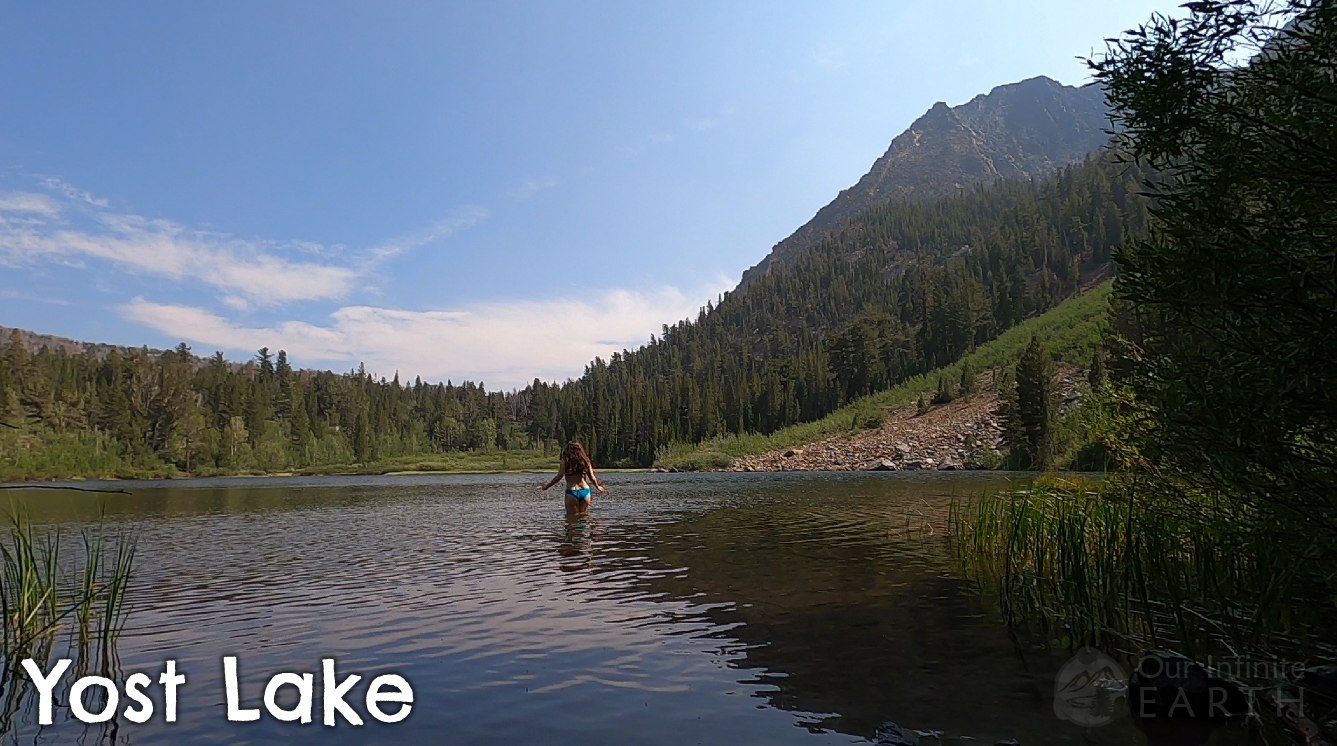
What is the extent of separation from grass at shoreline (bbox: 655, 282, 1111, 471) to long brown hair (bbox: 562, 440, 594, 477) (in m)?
84.1

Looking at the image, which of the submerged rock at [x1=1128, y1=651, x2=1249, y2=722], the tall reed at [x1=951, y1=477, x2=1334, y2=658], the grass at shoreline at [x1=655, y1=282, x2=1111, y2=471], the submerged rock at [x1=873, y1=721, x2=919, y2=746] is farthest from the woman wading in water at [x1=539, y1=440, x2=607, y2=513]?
the grass at shoreline at [x1=655, y1=282, x2=1111, y2=471]

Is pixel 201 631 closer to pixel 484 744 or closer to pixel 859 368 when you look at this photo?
pixel 484 744

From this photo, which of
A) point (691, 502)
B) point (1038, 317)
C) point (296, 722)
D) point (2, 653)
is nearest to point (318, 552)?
point (2, 653)

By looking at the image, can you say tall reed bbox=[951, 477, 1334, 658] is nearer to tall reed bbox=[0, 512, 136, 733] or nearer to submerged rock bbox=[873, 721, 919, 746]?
submerged rock bbox=[873, 721, 919, 746]

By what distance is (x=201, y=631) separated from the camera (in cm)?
1208

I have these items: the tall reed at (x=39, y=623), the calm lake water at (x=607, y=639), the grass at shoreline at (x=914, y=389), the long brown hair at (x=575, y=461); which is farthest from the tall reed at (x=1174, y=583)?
the grass at shoreline at (x=914, y=389)

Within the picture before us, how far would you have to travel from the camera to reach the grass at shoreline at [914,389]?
112 m

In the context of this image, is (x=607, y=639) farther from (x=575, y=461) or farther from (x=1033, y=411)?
(x=1033, y=411)

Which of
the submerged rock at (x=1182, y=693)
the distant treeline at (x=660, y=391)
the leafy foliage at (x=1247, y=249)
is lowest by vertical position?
the submerged rock at (x=1182, y=693)

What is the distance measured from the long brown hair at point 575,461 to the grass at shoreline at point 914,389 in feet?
276

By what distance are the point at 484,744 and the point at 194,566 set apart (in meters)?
16.6

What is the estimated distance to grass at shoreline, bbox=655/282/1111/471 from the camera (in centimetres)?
11206

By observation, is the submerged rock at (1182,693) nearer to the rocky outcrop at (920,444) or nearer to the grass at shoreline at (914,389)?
the rocky outcrop at (920,444)

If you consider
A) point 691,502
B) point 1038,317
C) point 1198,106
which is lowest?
point 691,502
